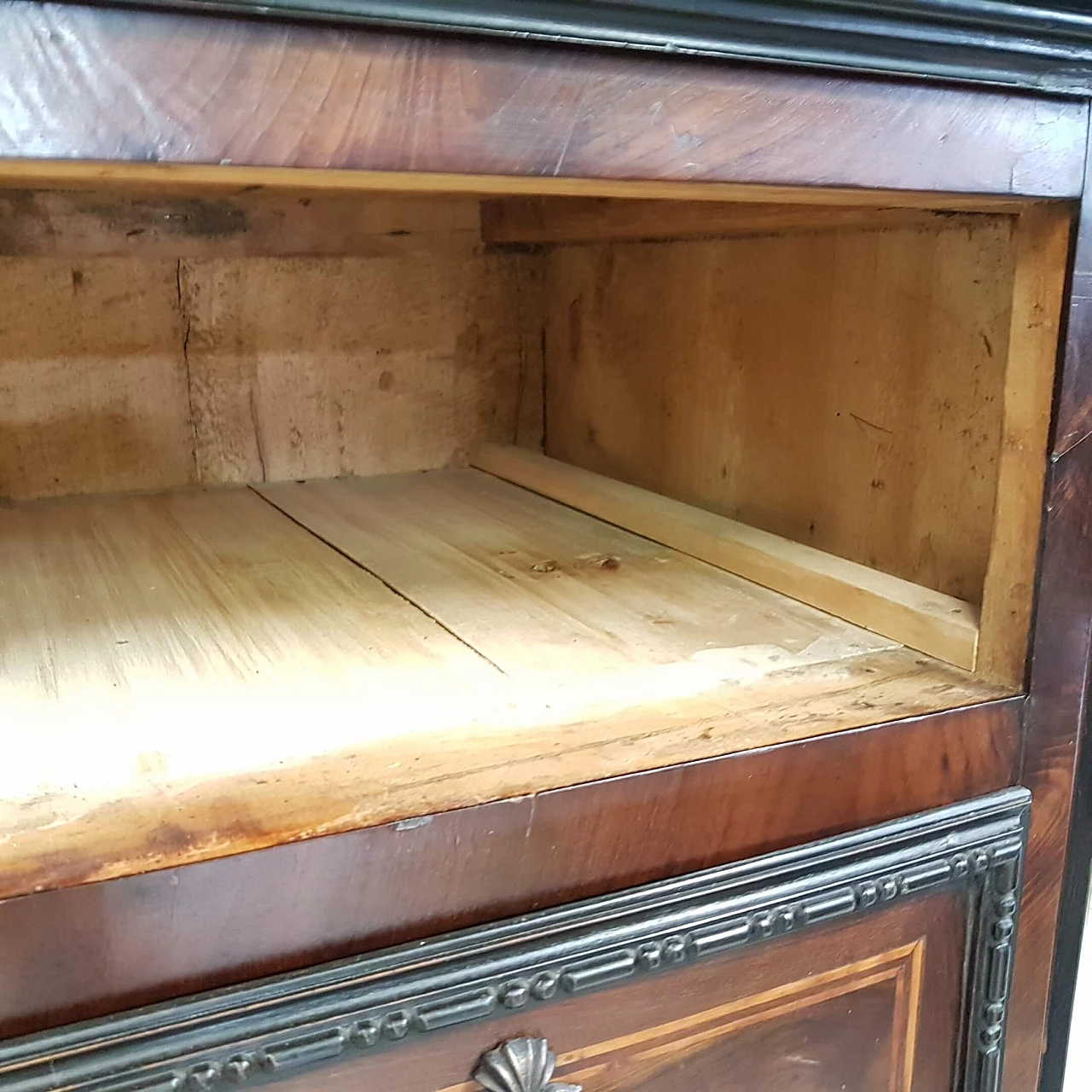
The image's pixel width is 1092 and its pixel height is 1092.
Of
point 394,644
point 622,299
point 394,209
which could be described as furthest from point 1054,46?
point 394,209

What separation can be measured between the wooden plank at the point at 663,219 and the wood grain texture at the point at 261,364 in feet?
0.22

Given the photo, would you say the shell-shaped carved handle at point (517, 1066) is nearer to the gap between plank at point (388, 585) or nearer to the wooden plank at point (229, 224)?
the gap between plank at point (388, 585)

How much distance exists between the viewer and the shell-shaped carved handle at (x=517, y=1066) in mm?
461

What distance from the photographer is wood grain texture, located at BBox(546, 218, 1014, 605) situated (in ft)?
2.11

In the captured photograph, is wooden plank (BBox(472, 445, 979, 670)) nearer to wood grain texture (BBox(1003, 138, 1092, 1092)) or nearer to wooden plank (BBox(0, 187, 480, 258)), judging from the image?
wood grain texture (BBox(1003, 138, 1092, 1092))

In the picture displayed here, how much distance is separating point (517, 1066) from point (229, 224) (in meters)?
0.79

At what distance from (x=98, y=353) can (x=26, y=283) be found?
8cm

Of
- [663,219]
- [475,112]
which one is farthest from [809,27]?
[663,219]

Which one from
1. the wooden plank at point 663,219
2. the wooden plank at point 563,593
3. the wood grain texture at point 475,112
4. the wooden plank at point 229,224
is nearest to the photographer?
the wood grain texture at point 475,112

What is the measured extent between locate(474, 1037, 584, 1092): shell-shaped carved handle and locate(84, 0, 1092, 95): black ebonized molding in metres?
0.41

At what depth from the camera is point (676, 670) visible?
576mm

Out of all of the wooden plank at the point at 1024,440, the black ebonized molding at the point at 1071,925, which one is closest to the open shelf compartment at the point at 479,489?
the wooden plank at the point at 1024,440

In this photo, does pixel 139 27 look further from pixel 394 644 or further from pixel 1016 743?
pixel 1016 743

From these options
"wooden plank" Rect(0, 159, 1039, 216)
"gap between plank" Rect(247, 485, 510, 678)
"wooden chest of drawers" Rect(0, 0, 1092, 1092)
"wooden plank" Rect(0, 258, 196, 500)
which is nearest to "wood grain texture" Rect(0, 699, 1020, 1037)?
"wooden chest of drawers" Rect(0, 0, 1092, 1092)
